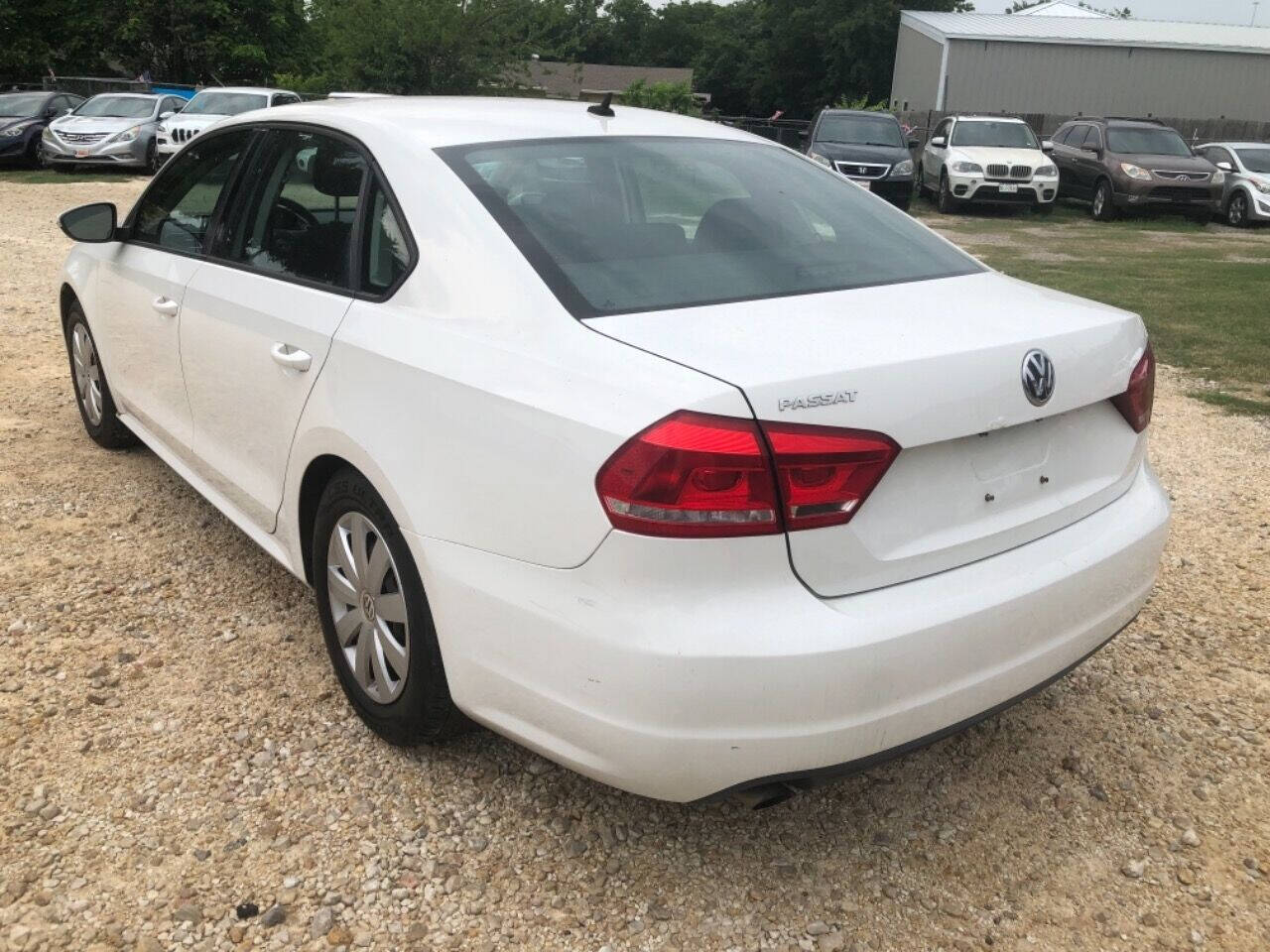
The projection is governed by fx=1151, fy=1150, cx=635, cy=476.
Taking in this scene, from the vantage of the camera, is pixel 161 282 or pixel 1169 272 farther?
pixel 1169 272

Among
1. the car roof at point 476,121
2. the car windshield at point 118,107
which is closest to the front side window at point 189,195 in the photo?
the car roof at point 476,121

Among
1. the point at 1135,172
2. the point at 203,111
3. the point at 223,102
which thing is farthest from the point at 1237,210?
the point at 203,111

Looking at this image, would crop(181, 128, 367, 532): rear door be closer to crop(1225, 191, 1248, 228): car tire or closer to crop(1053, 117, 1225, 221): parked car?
crop(1053, 117, 1225, 221): parked car

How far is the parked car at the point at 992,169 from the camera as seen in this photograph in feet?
64.4

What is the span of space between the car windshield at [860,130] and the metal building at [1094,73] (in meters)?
17.2

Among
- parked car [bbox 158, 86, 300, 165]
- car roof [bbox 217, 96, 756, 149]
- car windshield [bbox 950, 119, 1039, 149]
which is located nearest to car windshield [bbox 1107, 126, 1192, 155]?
car windshield [bbox 950, 119, 1039, 149]

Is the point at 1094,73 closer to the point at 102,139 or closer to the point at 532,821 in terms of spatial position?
the point at 102,139

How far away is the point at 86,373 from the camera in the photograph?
5.19 meters

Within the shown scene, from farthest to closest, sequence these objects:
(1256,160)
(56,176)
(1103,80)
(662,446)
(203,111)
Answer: (1103,80) → (56,176) → (203,111) → (1256,160) → (662,446)

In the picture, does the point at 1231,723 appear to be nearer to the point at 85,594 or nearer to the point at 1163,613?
the point at 1163,613

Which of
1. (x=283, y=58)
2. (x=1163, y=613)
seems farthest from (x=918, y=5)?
(x=1163, y=613)

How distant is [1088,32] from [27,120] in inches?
1226

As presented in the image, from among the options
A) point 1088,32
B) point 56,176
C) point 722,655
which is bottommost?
point 56,176

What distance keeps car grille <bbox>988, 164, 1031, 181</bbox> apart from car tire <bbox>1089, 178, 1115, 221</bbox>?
1.39m
